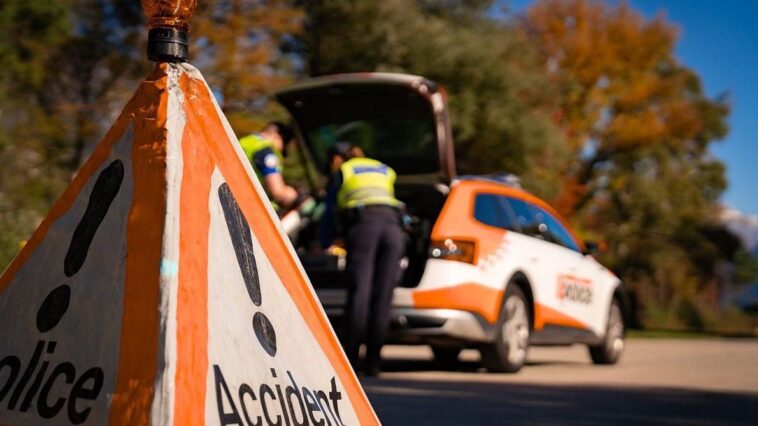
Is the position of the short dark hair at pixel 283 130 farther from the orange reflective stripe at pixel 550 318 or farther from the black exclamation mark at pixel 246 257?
the black exclamation mark at pixel 246 257

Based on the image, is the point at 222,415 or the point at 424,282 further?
the point at 424,282

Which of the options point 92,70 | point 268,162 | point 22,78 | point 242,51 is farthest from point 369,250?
point 92,70

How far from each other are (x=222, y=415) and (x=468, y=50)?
26359 mm

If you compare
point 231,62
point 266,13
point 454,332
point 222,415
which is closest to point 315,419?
point 222,415

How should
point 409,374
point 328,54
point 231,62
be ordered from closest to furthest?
point 409,374 → point 231,62 → point 328,54

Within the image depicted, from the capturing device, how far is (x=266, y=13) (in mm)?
22938

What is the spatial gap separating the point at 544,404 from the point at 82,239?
4909 mm

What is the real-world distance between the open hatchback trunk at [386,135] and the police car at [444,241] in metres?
0.01

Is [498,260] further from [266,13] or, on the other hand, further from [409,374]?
[266,13]

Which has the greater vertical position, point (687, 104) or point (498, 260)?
point (687, 104)

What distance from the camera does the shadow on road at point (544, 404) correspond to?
6.79m

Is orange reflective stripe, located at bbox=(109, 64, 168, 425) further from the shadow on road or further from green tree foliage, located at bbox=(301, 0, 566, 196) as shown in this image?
green tree foliage, located at bbox=(301, 0, 566, 196)

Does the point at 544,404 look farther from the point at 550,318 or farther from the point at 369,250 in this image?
the point at 550,318

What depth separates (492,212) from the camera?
388 inches
